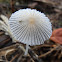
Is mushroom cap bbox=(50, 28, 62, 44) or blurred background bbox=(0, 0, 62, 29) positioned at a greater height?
blurred background bbox=(0, 0, 62, 29)

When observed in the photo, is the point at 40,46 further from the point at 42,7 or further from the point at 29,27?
the point at 42,7

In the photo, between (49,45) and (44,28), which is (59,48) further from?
(44,28)

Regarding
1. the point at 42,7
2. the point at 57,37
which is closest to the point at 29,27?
the point at 57,37

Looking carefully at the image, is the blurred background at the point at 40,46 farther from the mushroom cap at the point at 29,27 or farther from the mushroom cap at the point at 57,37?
the mushroom cap at the point at 29,27

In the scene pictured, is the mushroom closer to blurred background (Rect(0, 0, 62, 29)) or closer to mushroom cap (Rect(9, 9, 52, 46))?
mushroom cap (Rect(9, 9, 52, 46))

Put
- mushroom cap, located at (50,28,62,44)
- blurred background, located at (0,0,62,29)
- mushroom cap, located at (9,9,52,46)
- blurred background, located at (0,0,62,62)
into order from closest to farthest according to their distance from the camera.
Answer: mushroom cap, located at (9,9,52,46) < blurred background, located at (0,0,62,62) < mushroom cap, located at (50,28,62,44) < blurred background, located at (0,0,62,29)

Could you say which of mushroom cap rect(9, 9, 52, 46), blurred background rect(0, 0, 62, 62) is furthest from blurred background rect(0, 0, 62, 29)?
mushroom cap rect(9, 9, 52, 46)

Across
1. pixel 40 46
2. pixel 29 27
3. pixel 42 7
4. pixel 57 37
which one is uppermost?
pixel 42 7

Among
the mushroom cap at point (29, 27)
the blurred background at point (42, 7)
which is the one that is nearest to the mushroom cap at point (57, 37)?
the blurred background at point (42, 7)

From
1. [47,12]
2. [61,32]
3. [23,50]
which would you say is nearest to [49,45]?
[61,32]
